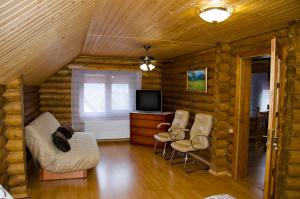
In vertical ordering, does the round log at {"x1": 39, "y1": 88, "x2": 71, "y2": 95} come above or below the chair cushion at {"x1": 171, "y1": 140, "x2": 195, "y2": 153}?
above

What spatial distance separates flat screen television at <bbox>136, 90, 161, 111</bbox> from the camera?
6311mm

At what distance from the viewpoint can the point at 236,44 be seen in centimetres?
396

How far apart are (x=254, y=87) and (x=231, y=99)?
10.9ft

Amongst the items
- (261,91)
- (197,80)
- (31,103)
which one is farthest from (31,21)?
(261,91)

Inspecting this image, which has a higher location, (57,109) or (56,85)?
(56,85)

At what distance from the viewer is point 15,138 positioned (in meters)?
3.22

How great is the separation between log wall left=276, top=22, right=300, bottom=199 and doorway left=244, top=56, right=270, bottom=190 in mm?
775

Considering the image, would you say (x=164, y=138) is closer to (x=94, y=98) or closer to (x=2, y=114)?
(x=94, y=98)

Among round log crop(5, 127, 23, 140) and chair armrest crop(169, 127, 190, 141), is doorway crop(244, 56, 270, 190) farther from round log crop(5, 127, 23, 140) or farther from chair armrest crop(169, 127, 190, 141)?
round log crop(5, 127, 23, 140)

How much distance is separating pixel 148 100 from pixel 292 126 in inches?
153

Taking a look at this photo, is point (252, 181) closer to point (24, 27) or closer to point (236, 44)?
point (236, 44)

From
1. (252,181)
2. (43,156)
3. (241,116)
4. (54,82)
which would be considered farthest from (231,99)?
(54,82)

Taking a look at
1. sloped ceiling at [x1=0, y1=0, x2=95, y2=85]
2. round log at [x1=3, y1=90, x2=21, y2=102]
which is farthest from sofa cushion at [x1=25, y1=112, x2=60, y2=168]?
sloped ceiling at [x1=0, y1=0, x2=95, y2=85]

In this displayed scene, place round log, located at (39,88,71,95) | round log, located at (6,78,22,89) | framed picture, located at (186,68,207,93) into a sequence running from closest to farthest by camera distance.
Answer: round log, located at (6,78,22,89) < framed picture, located at (186,68,207,93) < round log, located at (39,88,71,95)
